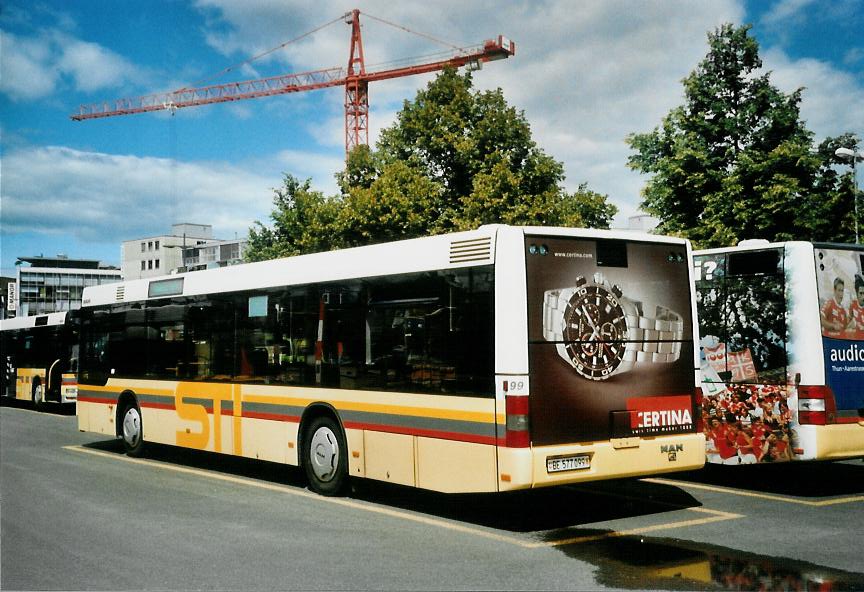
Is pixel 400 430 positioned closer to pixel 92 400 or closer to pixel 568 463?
pixel 568 463

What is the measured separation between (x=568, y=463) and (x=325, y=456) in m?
3.60

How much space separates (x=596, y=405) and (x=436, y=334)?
177 centimetres

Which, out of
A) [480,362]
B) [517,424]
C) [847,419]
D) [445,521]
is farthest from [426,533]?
[847,419]

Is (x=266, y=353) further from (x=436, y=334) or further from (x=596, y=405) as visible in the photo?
(x=596, y=405)


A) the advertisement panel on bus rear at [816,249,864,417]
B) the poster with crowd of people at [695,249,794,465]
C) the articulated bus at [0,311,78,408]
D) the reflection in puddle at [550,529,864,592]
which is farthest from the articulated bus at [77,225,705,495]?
the articulated bus at [0,311,78,408]

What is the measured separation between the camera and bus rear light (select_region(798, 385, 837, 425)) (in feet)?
32.1

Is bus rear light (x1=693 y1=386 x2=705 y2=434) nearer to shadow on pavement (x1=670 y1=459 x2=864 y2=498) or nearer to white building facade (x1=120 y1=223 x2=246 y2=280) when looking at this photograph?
shadow on pavement (x1=670 y1=459 x2=864 y2=498)

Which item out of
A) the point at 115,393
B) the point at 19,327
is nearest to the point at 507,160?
the point at 19,327

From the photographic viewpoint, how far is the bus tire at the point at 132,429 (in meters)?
14.7

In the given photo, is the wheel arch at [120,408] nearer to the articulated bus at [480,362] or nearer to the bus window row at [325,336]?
the bus window row at [325,336]

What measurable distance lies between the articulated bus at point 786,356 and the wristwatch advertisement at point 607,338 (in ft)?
4.98

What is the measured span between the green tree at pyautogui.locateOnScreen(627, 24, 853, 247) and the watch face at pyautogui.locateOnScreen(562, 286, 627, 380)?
23.0 metres

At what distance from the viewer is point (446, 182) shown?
117 feet

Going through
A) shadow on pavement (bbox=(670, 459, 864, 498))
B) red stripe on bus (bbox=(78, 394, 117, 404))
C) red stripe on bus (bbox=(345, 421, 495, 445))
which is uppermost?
red stripe on bus (bbox=(78, 394, 117, 404))
